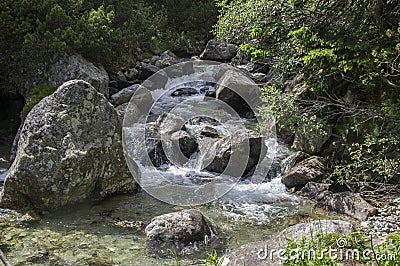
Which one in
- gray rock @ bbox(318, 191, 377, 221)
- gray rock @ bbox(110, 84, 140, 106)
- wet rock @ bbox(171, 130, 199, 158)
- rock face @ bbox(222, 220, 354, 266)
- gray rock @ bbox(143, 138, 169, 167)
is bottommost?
rock face @ bbox(222, 220, 354, 266)

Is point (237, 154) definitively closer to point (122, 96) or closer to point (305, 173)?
point (305, 173)

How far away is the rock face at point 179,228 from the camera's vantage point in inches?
232

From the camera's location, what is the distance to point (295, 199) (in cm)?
805

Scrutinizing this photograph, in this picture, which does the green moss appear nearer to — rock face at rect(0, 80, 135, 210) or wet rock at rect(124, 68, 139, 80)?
rock face at rect(0, 80, 135, 210)

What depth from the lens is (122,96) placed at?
13586mm

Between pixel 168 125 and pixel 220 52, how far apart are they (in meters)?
9.82

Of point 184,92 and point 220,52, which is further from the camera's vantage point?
point 220,52

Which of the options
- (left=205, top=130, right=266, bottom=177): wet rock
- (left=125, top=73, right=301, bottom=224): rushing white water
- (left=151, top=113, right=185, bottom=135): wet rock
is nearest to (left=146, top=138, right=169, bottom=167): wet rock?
(left=125, top=73, right=301, bottom=224): rushing white water

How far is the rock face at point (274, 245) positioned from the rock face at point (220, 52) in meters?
16.1

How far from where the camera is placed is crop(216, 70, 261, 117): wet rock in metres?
12.9

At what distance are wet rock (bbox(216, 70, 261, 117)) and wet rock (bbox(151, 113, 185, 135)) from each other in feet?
8.62

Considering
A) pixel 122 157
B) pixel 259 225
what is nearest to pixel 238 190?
pixel 259 225

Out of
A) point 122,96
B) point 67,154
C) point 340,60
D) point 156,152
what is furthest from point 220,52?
point 67,154

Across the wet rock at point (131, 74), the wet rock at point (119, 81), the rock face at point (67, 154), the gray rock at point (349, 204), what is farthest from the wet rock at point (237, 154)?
the wet rock at point (131, 74)
